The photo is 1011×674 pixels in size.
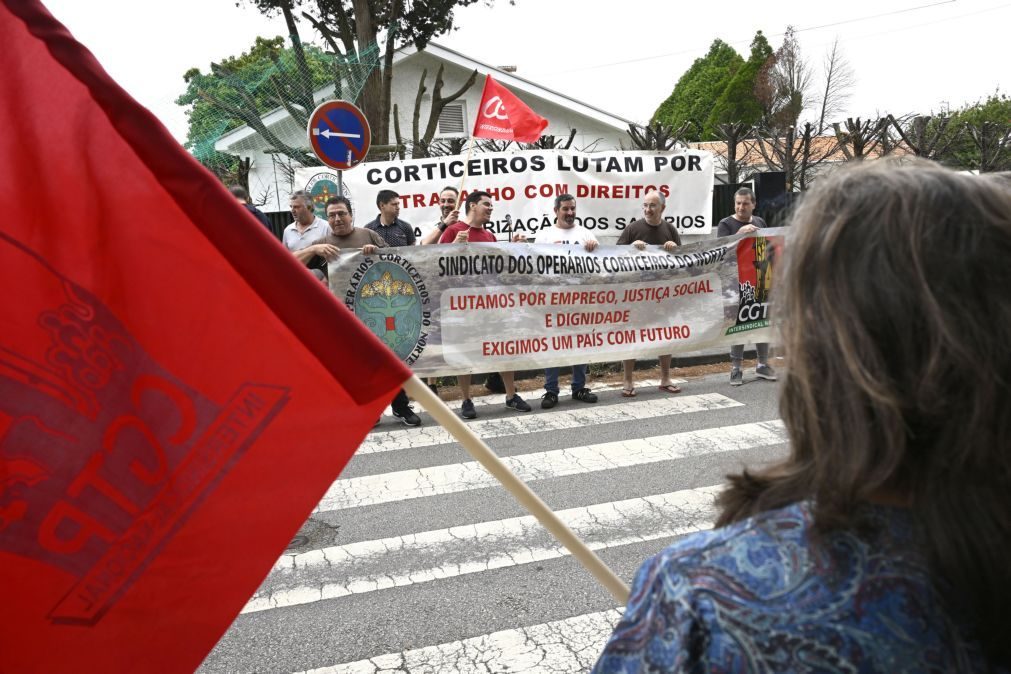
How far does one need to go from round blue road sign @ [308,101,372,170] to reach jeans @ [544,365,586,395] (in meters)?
3.25

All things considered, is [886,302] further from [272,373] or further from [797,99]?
[797,99]

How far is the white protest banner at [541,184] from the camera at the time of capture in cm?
1048

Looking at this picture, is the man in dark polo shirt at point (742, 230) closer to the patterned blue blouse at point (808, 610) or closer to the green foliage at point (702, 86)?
the patterned blue blouse at point (808, 610)

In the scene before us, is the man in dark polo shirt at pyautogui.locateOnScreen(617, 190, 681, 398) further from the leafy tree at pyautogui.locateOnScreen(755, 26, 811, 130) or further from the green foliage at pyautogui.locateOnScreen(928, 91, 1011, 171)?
the leafy tree at pyautogui.locateOnScreen(755, 26, 811, 130)

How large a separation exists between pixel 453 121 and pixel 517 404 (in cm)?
2134

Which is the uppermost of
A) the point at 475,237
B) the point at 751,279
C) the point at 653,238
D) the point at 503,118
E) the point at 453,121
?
the point at 453,121

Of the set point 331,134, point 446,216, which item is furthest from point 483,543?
point 331,134

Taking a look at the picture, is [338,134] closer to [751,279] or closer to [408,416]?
[408,416]

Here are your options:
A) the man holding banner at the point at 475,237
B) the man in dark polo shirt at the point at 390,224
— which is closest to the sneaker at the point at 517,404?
the man holding banner at the point at 475,237

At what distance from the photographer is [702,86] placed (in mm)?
60406

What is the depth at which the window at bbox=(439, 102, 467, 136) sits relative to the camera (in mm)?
27234

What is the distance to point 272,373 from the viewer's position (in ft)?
5.49

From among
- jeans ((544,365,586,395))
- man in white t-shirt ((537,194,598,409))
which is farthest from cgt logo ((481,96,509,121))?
jeans ((544,365,586,395))

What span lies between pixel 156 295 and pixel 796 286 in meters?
1.22
